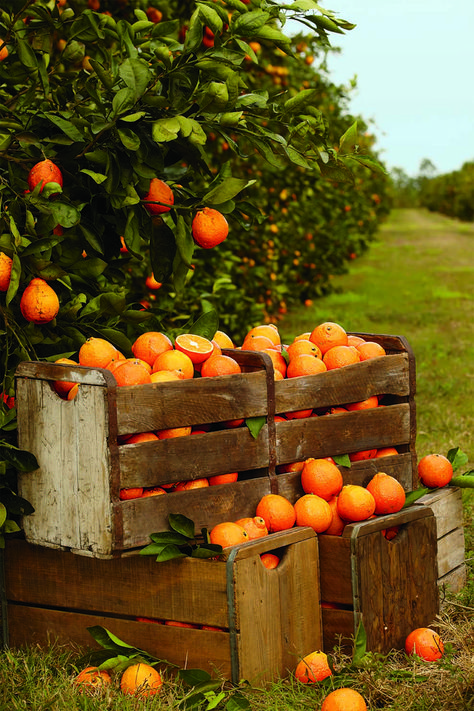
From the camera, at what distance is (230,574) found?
2.18m

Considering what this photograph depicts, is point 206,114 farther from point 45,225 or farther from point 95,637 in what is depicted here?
point 95,637

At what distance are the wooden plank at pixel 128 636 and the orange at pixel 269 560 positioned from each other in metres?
0.23

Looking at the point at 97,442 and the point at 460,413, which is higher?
the point at 97,442

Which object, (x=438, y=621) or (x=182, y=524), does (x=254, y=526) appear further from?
(x=438, y=621)

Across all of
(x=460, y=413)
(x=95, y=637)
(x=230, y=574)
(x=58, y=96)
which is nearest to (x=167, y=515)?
(x=230, y=574)

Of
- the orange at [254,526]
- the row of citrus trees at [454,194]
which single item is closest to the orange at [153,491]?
the orange at [254,526]

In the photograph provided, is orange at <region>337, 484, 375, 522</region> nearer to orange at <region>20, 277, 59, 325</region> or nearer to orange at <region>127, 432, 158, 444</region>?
orange at <region>127, 432, 158, 444</region>

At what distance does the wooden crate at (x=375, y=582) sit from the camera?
2.40 metres

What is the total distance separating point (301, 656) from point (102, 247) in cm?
131

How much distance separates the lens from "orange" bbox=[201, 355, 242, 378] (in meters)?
2.52


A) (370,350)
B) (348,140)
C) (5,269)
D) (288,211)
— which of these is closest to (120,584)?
(5,269)

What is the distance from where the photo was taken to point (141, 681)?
220cm

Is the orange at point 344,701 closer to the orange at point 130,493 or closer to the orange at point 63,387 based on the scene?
the orange at point 130,493

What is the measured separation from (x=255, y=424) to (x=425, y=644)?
2.62ft
